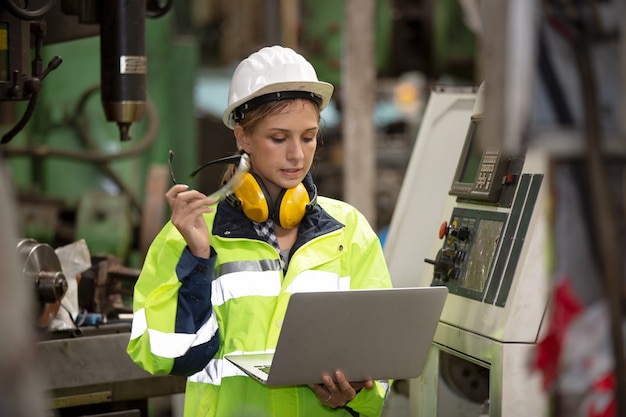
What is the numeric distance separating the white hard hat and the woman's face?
0.04 metres

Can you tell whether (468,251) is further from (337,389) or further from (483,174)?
(337,389)

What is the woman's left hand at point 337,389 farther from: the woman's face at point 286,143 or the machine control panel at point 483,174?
the machine control panel at point 483,174

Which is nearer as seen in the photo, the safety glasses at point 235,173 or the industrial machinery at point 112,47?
the safety glasses at point 235,173

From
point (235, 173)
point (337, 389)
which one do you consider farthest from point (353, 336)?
point (235, 173)

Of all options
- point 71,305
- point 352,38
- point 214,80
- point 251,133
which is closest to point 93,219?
point 71,305

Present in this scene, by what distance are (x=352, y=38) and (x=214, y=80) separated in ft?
16.6

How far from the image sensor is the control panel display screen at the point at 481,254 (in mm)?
2270

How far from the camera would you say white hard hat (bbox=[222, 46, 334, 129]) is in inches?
82.3

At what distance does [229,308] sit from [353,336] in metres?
0.31

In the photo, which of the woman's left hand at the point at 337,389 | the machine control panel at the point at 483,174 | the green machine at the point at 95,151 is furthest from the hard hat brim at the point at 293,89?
the green machine at the point at 95,151

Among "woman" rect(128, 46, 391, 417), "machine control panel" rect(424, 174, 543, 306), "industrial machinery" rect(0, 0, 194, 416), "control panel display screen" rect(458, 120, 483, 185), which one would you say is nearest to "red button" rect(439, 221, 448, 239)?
"machine control panel" rect(424, 174, 543, 306)

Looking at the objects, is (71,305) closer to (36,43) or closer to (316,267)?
(36,43)

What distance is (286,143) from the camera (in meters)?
2.08

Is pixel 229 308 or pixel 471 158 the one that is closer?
pixel 229 308
